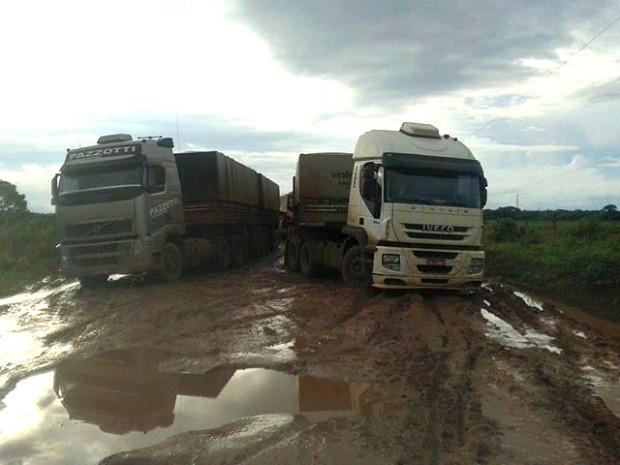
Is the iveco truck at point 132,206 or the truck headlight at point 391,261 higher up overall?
the iveco truck at point 132,206

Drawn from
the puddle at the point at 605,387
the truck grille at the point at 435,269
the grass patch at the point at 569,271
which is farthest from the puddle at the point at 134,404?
the grass patch at the point at 569,271

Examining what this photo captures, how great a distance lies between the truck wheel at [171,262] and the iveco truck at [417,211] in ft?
15.4

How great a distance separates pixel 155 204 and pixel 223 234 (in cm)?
418

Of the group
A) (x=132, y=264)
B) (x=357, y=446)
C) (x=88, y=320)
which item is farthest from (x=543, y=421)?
(x=132, y=264)

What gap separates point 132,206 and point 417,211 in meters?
6.17

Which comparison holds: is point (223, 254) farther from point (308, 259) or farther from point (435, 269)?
point (435, 269)

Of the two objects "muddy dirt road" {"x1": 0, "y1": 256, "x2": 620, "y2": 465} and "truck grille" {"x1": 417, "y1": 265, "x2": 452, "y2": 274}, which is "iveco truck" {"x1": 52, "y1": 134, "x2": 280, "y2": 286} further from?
"truck grille" {"x1": 417, "y1": 265, "x2": 452, "y2": 274}

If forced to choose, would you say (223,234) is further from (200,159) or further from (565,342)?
(565,342)

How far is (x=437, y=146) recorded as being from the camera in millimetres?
11688

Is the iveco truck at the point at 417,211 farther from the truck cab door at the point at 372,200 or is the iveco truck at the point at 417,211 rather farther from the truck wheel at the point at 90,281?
the truck wheel at the point at 90,281

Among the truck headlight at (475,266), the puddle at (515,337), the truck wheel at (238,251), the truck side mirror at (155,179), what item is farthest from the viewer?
the truck wheel at (238,251)

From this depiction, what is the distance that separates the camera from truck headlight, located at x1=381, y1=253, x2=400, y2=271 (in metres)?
10.7

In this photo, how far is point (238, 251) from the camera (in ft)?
62.2

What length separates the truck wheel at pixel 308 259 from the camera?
613 inches
